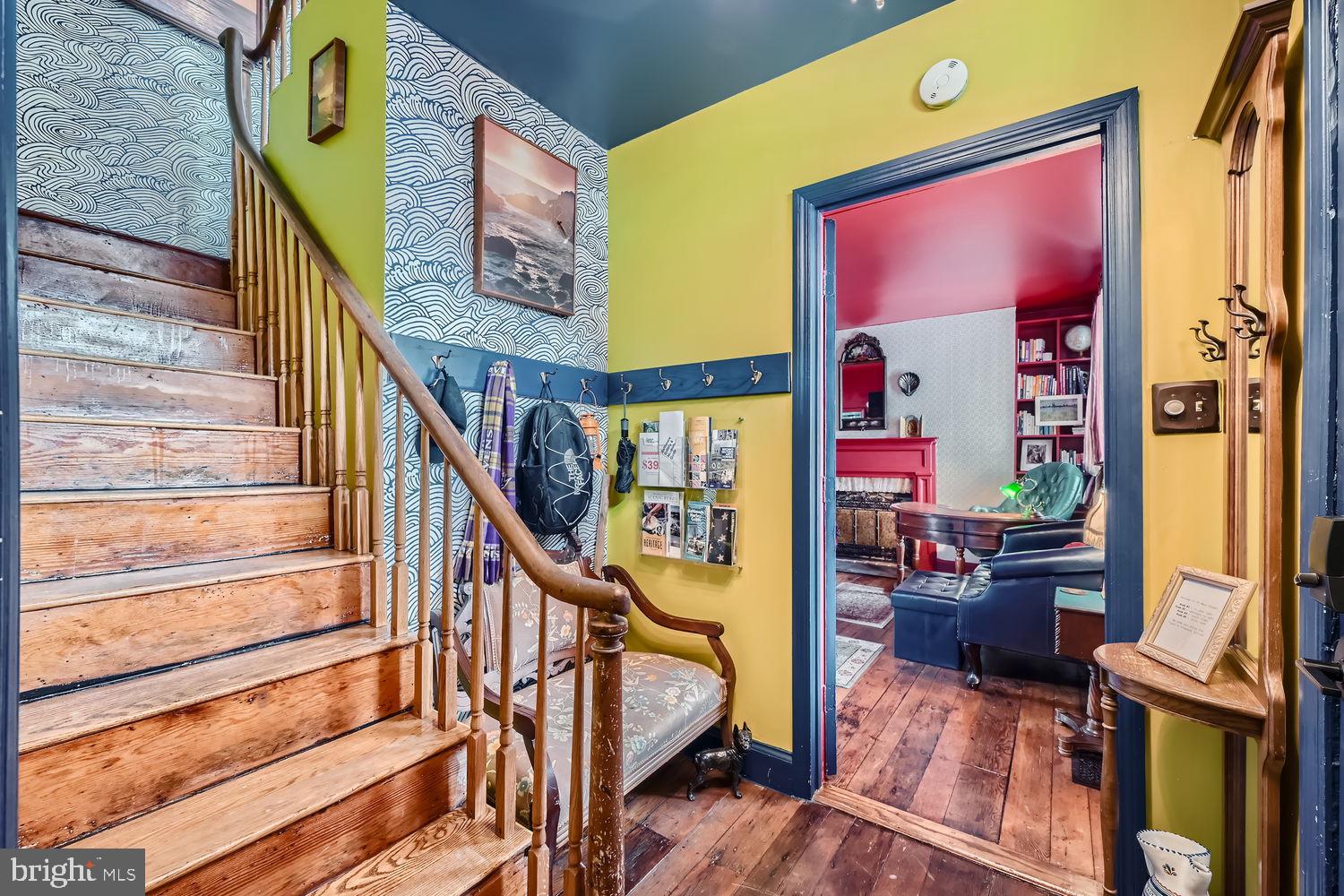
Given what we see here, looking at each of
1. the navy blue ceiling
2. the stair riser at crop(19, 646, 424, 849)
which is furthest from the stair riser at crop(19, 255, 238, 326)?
the stair riser at crop(19, 646, 424, 849)

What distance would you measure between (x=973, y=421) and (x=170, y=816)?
6.36 m

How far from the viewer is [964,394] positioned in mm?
5832

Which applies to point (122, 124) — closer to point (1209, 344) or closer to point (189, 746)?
point (189, 746)

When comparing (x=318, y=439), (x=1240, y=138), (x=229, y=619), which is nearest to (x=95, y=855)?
(x=229, y=619)

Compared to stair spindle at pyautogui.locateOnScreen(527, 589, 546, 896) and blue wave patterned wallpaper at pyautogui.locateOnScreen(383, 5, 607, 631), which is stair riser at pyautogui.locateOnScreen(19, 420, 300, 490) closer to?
blue wave patterned wallpaper at pyautogui.locateOnScreen(383, 5, 607, 631)

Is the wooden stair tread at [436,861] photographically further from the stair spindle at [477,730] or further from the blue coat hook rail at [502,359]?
the blue coat hook rail at [502,359]

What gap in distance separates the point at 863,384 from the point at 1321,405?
577 centimetres

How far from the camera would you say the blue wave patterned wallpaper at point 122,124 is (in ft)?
8.93

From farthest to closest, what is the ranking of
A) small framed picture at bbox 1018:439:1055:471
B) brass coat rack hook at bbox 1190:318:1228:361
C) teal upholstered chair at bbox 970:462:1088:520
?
small framed picture at bbox 1018:439:1055:471 → teal upholstered chair at bbox 970:462:1088:520 → brass coat rack hook at bbox 1190:318:1228:361

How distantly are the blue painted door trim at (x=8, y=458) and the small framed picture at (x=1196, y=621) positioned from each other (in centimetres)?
199

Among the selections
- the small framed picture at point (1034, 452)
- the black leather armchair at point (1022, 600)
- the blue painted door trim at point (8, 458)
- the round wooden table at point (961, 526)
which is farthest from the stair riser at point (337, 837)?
the small framed picture at point (1034, 452)

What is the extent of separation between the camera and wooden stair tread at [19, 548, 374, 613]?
45.8 inches

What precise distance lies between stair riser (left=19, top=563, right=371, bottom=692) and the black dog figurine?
1330 millimetres

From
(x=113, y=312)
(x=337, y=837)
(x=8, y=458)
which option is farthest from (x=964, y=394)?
(x=8, y=458)
